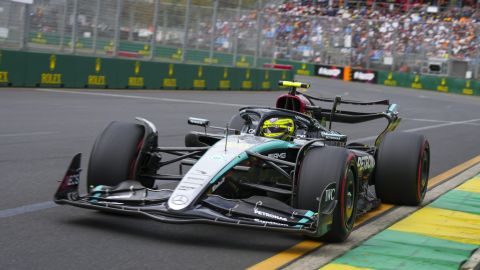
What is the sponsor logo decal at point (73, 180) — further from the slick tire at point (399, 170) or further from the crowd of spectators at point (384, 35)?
the crowd of spectators at point (384, 35)

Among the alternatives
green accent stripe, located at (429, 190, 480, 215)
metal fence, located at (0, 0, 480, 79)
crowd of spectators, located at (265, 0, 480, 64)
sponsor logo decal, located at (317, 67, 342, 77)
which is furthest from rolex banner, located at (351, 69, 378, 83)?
green accent stripe, located at (429, 190, 480, 215)

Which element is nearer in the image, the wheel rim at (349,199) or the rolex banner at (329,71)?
the wheel rim at (349,199)

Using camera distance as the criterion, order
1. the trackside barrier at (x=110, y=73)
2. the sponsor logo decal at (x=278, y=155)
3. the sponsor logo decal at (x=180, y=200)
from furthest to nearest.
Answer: the trackside barrier at (x=110, y=73) → the sponsor logo decal at (x=278, y=155) → the sponsor logo decal at (x=180, y=200)

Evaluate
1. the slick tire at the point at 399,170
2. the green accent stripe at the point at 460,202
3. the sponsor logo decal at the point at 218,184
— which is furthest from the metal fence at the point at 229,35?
the sponsor logo decal at the point at 218,184

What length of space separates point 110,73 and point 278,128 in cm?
1811

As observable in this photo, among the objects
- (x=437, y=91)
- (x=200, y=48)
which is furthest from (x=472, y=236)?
(x=437, y=91)

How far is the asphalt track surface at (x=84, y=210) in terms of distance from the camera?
18.3 feet

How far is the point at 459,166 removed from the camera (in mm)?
13141

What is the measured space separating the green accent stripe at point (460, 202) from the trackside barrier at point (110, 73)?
1404cm

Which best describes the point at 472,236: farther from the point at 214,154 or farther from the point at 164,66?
the point at 164,66

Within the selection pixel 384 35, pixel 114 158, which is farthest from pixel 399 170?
pixel 384 35

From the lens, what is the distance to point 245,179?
6941 millimetres

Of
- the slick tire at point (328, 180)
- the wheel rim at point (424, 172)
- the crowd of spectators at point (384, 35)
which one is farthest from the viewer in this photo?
the crowd of spectators at point (384, 35)

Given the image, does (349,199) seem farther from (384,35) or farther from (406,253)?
(384,35)
